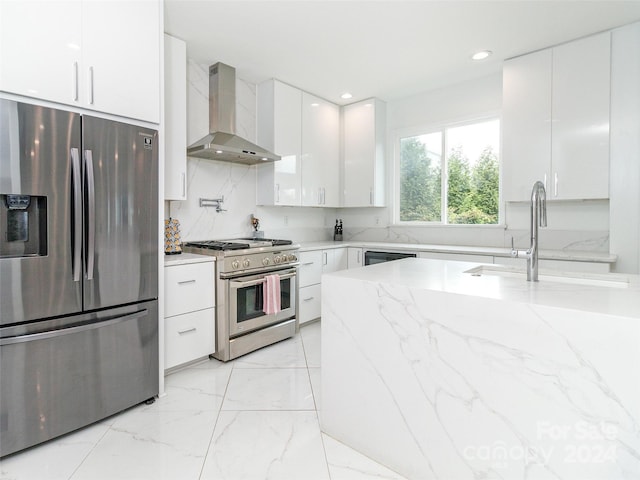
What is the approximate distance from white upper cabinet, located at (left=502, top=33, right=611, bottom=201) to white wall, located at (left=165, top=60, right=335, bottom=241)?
2483 mm

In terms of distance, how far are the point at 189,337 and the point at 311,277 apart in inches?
58.2

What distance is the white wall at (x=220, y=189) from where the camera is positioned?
130 inches

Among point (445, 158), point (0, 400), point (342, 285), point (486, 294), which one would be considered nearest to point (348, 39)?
point (445, 158)

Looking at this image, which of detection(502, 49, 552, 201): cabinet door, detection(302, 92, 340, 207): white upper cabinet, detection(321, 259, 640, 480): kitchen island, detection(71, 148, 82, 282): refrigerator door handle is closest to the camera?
detection(321, 259, 640, 480): kitchen island

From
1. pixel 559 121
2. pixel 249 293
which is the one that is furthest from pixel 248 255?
pixel 559 121

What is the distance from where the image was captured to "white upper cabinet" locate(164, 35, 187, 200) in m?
2.77

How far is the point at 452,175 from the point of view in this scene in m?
4.06

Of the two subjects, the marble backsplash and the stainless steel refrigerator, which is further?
the marble backsplash

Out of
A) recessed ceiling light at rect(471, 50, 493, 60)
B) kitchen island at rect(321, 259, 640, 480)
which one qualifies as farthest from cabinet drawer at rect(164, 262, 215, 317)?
recessed ceiling light at rect(471, 50, 493, 60)

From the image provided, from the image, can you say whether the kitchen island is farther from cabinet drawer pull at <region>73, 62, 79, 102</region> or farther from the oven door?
cabinet drawer pull at <region>73, 62, 79, 102</region>

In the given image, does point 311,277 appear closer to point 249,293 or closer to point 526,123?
point 249,293

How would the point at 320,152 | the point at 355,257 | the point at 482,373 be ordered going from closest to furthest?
1. the point at 482,373
2. the point at 355,257
3. the point at 320,152

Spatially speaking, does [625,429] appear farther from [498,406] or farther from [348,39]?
[348,39]

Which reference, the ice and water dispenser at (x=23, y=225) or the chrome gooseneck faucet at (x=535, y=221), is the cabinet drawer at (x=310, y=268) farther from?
the chrome gooseneck faucet at (x=535, y=221)
